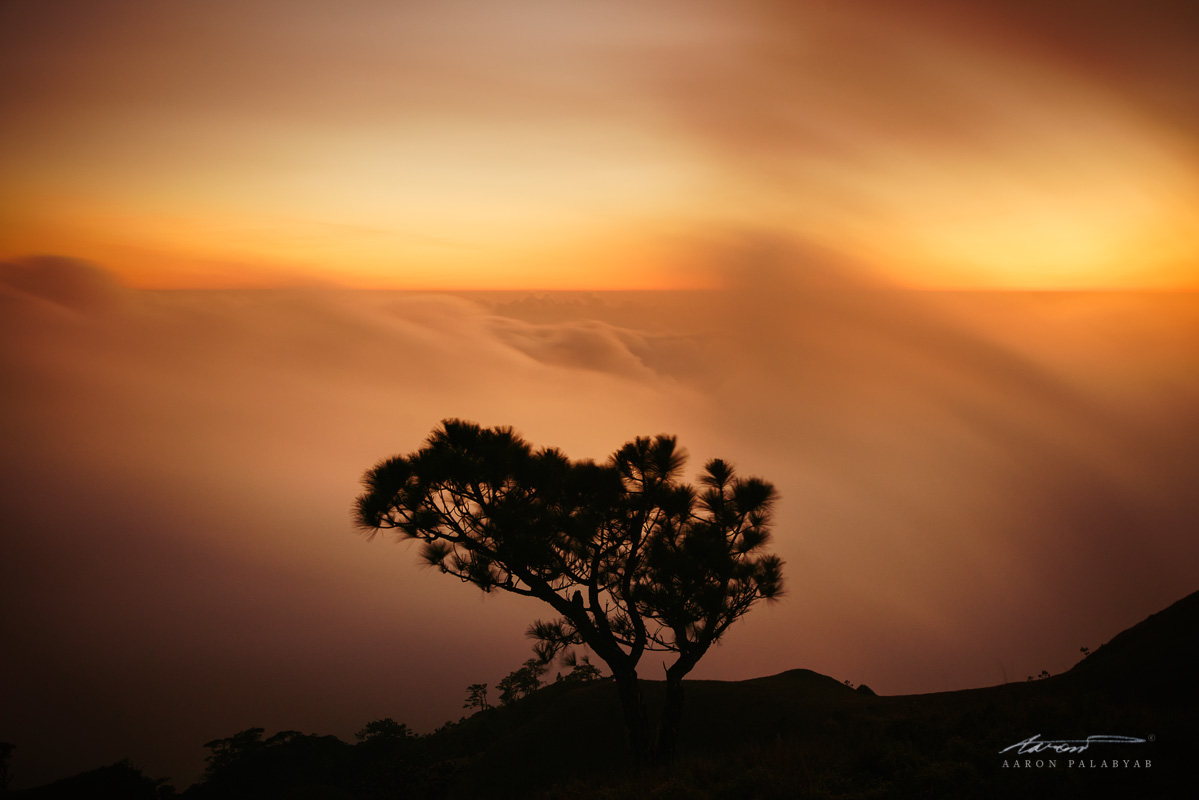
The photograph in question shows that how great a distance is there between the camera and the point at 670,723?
12.4 meters

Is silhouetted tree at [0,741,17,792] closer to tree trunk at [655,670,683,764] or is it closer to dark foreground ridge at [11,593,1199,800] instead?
dark foreground ridge at [11,593,1199,800]

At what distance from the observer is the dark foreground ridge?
873 centimetres

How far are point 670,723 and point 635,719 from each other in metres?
0.70

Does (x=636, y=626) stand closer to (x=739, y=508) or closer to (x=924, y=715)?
(x=739, y=508)

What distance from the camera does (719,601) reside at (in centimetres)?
1170

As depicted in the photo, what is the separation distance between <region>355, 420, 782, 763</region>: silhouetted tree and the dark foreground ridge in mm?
2188

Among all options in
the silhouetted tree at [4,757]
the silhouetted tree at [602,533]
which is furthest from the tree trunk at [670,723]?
the silhouetted tree at [4,757]

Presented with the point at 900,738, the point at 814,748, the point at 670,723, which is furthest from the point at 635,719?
the point at 900,738

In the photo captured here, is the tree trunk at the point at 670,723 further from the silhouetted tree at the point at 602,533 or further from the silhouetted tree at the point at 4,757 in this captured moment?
A: the silhouetted tree at the point at 4,757

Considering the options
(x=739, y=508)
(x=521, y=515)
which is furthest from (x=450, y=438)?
(x=739, y=508)

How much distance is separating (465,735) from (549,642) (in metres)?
8.63

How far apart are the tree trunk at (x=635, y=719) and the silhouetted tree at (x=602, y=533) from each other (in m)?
0.02
